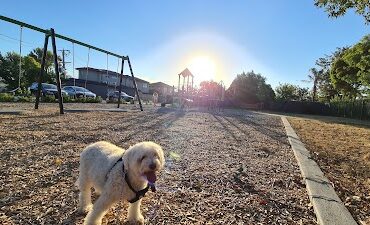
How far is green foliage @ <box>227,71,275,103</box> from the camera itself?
47031 mm

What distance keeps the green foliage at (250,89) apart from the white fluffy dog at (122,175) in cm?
4461

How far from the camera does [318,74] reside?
63875 mm

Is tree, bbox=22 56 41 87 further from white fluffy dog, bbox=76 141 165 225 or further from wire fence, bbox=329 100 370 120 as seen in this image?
white fluffy dog, bbox=76 141 165 225

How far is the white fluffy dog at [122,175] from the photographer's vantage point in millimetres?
2693

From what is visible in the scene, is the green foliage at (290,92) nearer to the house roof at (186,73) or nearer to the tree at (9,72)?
the house roof at (186,73)

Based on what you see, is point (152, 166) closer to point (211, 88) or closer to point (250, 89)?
point (211, 88)

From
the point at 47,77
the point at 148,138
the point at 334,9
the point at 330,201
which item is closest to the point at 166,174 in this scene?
the point at 330,201

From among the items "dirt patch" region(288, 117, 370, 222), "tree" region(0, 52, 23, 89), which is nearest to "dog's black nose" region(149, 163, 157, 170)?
"dirt patch" region(288, 117, 370, 222)

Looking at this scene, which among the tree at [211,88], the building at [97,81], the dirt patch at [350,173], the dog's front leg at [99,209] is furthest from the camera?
the building at [97,81]

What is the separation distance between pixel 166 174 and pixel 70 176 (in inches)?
50.4

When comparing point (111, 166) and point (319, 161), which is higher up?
point (111, 166)

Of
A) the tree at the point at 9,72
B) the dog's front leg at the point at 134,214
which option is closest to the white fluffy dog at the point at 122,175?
the dog's front leg at the point at 134,214

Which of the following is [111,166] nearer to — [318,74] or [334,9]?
[334,9]

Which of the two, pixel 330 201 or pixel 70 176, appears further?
pixel 70 176
